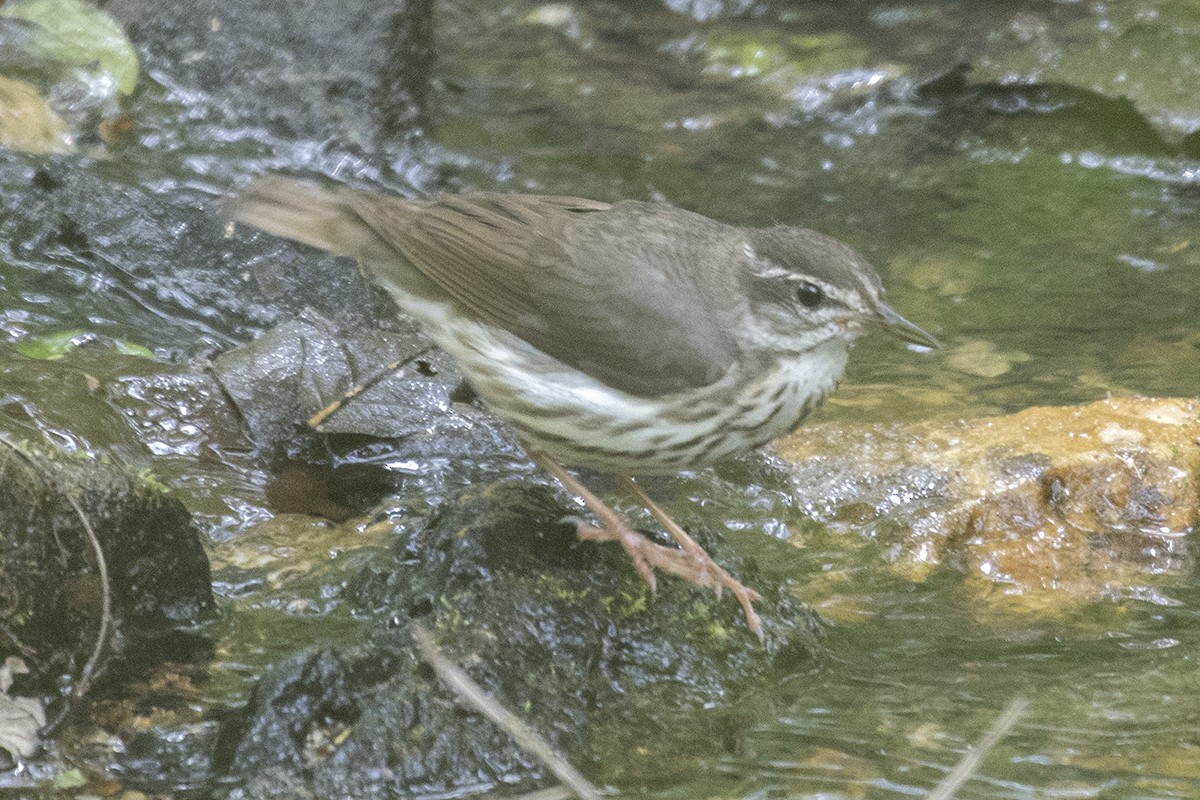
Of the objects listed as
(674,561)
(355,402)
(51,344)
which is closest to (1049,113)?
(355,402)

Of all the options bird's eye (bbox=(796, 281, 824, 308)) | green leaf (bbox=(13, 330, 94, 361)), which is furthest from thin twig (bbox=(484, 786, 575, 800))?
green leaf (bbox=(13, 330, 94, 361))

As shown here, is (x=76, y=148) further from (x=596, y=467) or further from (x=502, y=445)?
(x=596, y=467)

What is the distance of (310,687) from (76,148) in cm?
472

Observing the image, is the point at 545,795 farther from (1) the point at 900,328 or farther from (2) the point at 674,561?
(1) the point at 900,328

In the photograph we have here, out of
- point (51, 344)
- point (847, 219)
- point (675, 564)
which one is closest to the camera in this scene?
point (675, 564)

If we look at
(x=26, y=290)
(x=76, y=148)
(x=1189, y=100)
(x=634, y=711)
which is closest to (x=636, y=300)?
(x=634, y=711)

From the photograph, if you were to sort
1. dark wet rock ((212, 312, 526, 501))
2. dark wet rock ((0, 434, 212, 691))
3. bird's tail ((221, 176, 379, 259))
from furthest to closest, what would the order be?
1. dark wet rock ((212, 312, 526, 501))
2. bird's tail ((221, 176, 379, 259))
3. dark wet rock ((0, 434, 212, 691))

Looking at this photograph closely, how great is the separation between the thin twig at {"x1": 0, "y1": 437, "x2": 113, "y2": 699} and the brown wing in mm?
1303

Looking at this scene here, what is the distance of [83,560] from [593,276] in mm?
1640

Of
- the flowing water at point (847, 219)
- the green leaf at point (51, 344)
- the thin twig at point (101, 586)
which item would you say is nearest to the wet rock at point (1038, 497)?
the flowing water at point (847, 219)

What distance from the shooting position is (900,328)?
4.30 metres

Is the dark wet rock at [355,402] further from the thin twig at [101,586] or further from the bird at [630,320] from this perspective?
the thin twig at [101,586]

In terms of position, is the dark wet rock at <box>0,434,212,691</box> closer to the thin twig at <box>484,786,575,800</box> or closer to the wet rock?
the thin twig at <box>484,786,575,800</box>

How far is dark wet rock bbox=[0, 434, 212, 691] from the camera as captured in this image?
3.69 metres
